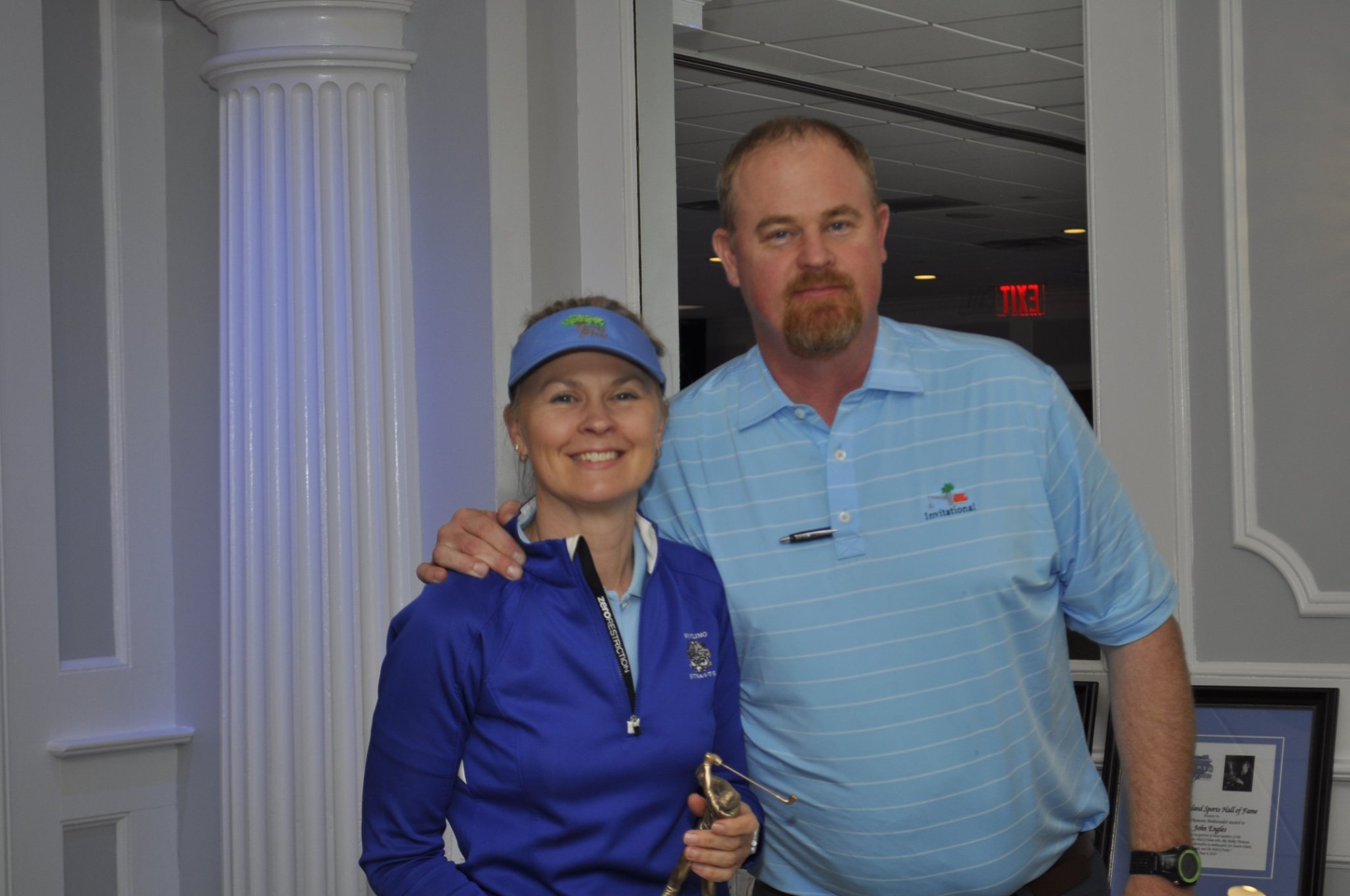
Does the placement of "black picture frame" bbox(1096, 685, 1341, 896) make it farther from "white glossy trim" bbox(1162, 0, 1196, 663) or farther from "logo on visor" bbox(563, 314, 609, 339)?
"logo on visor" bbox(563, 314, 609, 339)

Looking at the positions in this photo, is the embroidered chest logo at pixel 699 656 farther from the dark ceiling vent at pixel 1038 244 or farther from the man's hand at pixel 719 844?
the dark ceiling vent at pixel 1038 244

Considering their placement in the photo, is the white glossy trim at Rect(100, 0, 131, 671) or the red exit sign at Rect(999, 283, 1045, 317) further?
the white glossy trim at Rect(100, 0, 131, 671)

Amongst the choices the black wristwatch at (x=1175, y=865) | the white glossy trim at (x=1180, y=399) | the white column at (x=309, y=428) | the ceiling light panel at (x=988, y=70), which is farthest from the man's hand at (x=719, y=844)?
the ceiling light panel at (x=988, y=70)

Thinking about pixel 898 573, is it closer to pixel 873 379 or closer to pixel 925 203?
pixel 873 379

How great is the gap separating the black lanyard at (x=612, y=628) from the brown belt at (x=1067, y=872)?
0.60 metres

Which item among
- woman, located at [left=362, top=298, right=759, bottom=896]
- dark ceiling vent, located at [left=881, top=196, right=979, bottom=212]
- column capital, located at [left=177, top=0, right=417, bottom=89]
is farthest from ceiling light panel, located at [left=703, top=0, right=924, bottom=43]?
woman, located at [left=362, top=298, right=759, bottom=896]

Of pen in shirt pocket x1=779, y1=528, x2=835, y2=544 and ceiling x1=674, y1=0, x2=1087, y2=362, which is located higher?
ceiling x1=674, y1=0, x2=1087, y2=362

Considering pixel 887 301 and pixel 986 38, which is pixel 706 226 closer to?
pixel 887 301

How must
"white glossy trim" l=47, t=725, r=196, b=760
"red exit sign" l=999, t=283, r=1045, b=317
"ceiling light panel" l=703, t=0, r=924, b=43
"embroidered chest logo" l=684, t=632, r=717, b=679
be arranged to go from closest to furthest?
"embroidered chest logo" l=684, t=632, r=717, b=679
"red exit sign" l=999, t=283, r=1045, b=317
"white glossy trim" l=47, t=725, r=196, b=760
"ceiling light panel" l=703, t=0, r=924, b=43

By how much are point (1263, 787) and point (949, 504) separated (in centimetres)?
114

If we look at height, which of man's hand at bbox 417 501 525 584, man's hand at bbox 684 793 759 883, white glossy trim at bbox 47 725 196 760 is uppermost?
man's hand at bbox 417 501 525 584

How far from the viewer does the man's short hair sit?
180 cm

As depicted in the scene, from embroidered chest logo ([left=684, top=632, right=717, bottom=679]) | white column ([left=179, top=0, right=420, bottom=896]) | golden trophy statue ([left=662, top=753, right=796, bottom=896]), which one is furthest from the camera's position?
white column ([left=179, top=0, right=420, bottom=896])

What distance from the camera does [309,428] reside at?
2.74m
